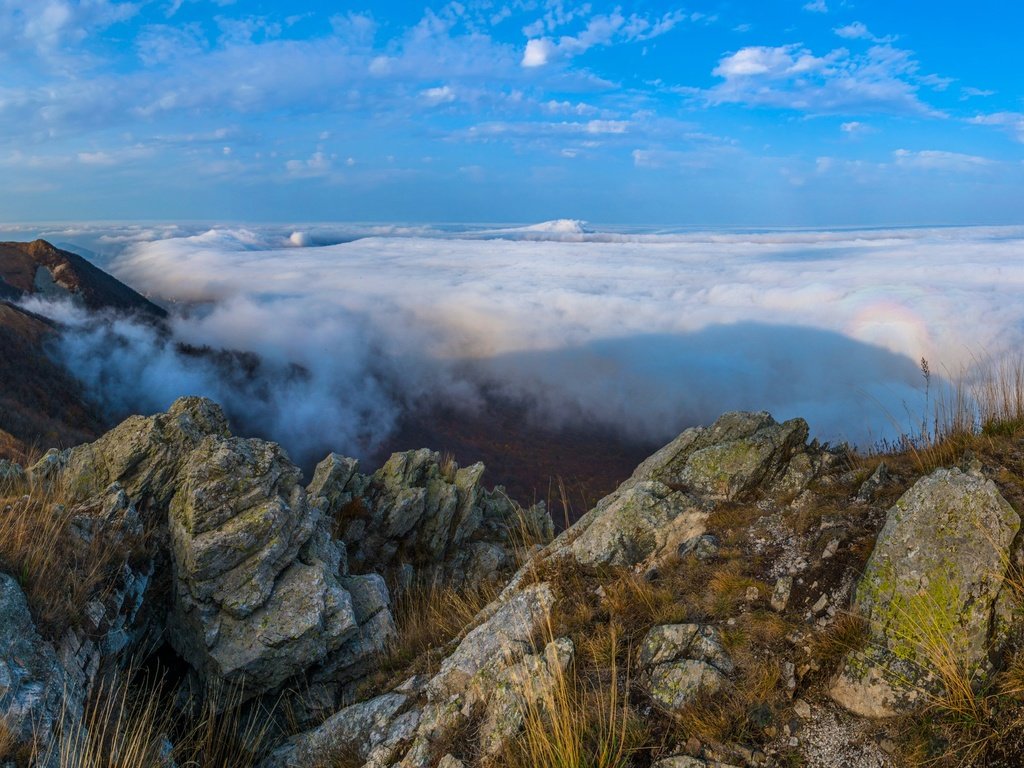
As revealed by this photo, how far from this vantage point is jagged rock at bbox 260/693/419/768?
19.3 ft

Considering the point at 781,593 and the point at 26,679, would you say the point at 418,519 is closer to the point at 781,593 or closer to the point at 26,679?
the point at 26,679

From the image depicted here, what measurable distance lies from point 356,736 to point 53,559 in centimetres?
390

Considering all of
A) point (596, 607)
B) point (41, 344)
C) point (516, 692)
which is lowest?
point (41, 344)

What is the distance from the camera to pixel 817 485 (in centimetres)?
784

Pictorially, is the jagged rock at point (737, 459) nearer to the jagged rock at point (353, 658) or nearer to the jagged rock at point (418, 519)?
the jagged rock at point (418, 519)

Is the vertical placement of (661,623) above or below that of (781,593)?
below

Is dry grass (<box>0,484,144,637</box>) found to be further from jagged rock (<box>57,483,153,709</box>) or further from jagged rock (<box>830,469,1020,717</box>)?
jagged rock (<box>830,469,1020,717</box>)

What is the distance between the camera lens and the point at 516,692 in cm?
545

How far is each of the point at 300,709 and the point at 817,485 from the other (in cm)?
719

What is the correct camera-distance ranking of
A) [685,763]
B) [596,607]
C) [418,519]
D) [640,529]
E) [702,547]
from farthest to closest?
[418,519] < [640,529] < [702,547] < [596,607] < [685,763]

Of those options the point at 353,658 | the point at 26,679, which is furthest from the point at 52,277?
the point at 26,679

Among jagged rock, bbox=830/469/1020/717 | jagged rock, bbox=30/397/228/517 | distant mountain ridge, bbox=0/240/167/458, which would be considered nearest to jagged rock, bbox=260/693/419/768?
A: jagged rock, bbox=830/469/1020/717

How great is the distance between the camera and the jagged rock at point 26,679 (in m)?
4.80

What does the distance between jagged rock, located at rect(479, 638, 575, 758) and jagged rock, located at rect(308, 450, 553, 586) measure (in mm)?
6305
